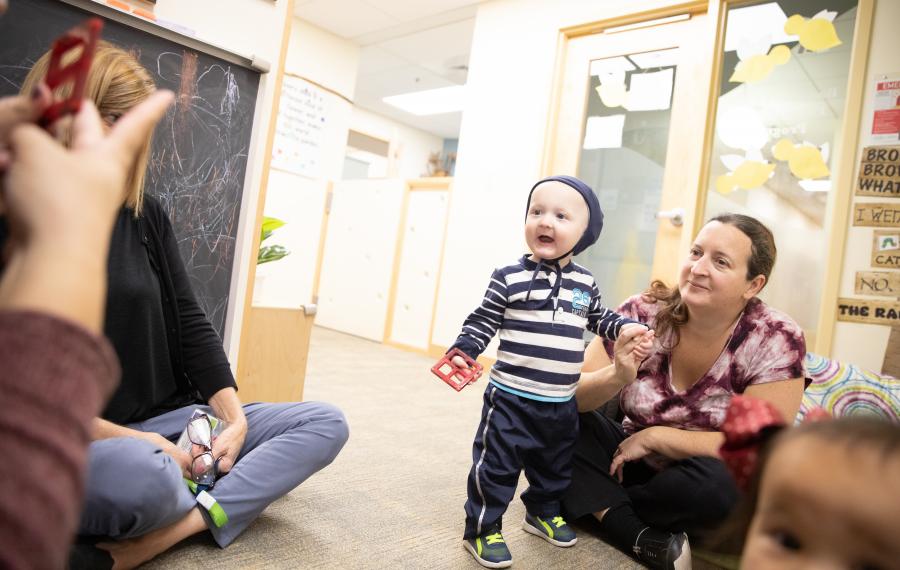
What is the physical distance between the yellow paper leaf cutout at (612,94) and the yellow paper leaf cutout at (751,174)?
0.77m

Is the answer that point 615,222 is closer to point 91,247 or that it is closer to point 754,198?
point 754,198

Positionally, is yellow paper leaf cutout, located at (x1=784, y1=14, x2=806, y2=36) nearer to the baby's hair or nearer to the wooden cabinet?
the wooden cabinet

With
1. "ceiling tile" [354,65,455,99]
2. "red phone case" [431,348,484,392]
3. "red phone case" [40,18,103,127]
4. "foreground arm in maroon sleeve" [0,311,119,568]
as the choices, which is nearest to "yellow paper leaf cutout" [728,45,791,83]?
"red phone case" [431,348,484,392]

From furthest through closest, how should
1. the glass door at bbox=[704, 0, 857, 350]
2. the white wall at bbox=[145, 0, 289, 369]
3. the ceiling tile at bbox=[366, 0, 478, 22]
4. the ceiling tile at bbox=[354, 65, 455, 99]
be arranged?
the ceiling tile at bbox=[354, 65, 455, 99] < the ceiling tile at bbox=[366, 0, 478, 22] < the glass door at bbox=[704, 0, 857, 350] < the white wall at bbox=[145, 0, 289, 369]

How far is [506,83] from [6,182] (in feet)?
12.4

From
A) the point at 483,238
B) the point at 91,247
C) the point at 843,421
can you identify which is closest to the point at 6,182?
the point at 91,247

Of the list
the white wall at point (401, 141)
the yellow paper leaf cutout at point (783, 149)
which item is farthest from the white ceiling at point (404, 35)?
the yellow paper leaf cutout at point (783, 149)

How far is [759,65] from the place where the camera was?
106 inches

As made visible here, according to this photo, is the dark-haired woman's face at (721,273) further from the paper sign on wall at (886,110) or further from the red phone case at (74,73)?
the paper sign on wall at (886,110)

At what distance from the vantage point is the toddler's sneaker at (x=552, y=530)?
141 cm

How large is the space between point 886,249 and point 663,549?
5.79 ft

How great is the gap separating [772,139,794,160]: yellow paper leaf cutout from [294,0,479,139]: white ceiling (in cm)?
235

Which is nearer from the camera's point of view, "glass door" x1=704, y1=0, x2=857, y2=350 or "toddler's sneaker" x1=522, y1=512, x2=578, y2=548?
"toddler's sneaker" x1=522, y1=512, x2=578, y2=548

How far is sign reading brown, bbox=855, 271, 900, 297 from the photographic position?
2.25m
